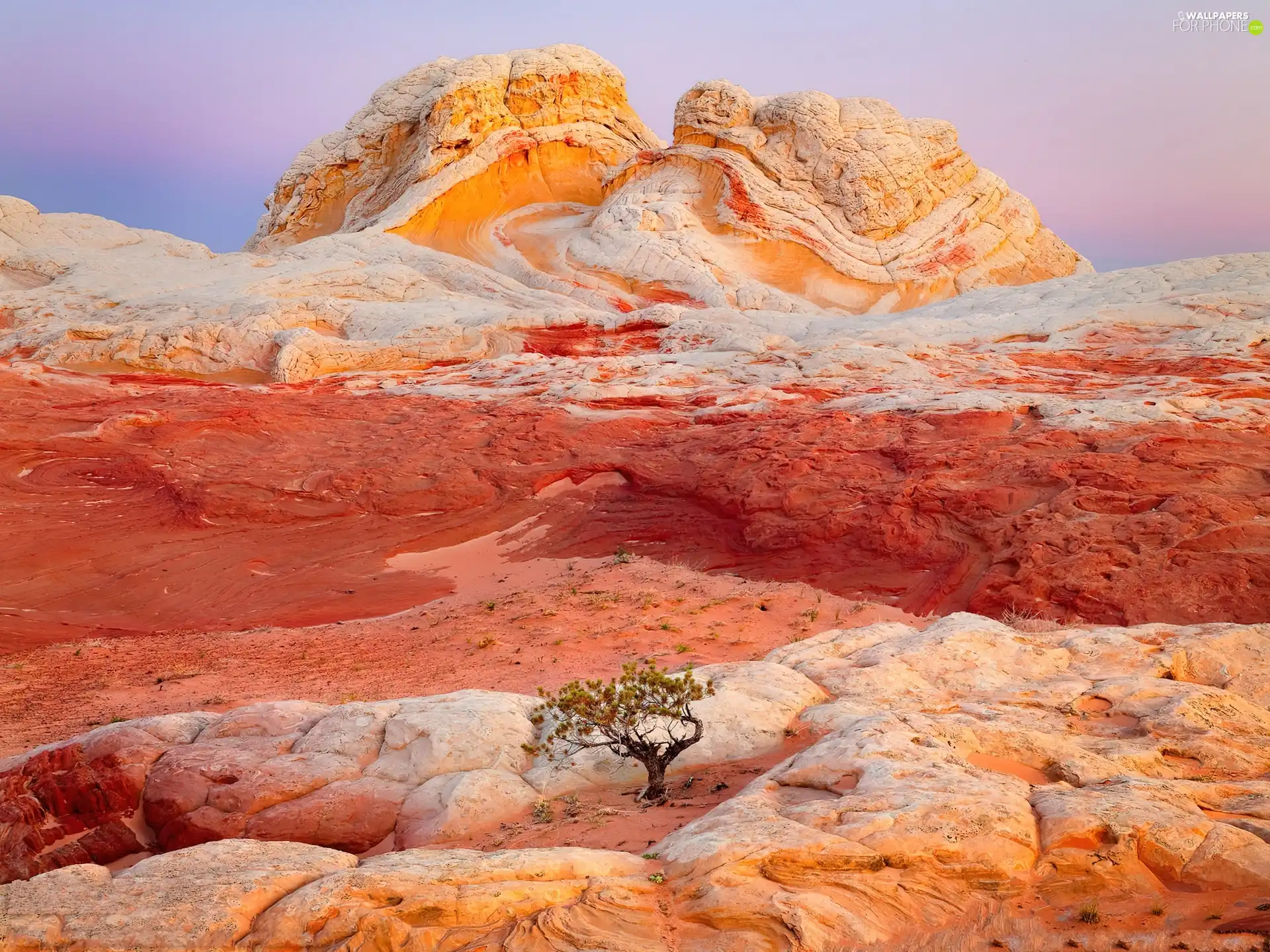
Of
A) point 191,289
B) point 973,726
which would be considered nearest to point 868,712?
point 973,726

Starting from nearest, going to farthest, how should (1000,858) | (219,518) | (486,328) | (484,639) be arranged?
1. (1000,858)
2. (484,639)
3. (219,518)
4. (486,328)

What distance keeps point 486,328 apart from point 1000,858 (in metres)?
24.2

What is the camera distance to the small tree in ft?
19.0

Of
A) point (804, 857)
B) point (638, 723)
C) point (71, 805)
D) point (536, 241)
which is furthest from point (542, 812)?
point (536, 241)

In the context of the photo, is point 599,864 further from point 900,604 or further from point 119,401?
point 119,401

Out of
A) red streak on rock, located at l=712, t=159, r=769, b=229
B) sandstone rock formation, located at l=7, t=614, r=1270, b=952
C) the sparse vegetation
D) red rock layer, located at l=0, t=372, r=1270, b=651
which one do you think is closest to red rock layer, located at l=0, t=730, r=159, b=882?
sandstone rock formation, located at l=7, t=614, r=1270, b=952

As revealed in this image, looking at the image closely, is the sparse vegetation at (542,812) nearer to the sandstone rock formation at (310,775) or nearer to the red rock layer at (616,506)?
the sandstone rock formation at (310,775)

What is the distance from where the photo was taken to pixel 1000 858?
402cm

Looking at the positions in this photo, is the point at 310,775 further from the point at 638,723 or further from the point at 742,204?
the point at 742,204

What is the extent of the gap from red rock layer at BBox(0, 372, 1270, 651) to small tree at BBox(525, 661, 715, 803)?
19.6 feet

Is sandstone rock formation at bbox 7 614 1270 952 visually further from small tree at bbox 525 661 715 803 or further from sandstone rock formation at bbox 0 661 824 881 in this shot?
small tree at bbox 525 661 715 803

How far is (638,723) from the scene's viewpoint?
237 inches

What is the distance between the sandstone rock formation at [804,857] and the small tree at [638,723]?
1.57 ft

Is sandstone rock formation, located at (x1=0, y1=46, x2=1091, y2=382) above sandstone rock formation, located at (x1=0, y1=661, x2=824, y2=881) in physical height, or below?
above
